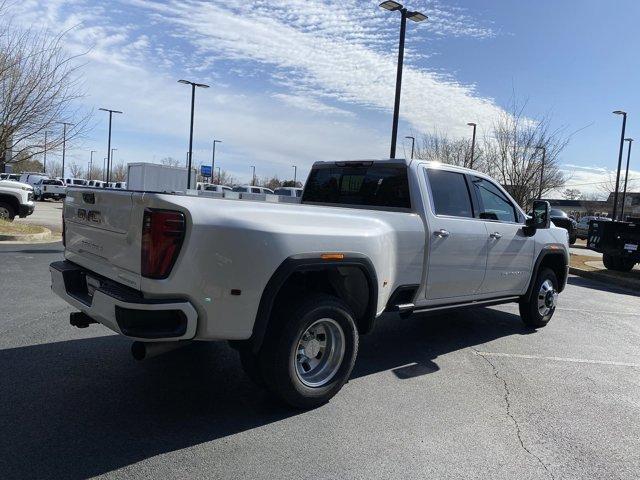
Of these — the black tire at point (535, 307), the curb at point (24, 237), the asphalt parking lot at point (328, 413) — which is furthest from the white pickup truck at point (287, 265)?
the curb at point (24, 237)

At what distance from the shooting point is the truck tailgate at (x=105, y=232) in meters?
3.45

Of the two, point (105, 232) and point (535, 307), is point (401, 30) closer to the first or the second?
point (535, 307)

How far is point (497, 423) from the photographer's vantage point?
4.01 m

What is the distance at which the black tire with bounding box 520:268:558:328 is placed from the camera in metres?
6.94

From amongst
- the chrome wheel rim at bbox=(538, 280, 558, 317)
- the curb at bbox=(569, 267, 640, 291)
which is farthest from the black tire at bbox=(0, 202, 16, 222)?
the curb at bbox=(569, 267, 640, 291)

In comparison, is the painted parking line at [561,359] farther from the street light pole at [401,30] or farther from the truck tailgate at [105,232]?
the street light pole at [401,30]

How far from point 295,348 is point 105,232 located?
1.60m

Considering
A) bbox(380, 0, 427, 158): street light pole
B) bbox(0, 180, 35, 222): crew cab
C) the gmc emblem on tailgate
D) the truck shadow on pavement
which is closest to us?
the truck shadow on pavement

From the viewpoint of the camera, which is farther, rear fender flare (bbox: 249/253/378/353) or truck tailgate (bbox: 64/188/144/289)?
rear fender flare (bbox: 249/253/378/353)

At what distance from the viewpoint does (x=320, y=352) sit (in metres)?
4.22

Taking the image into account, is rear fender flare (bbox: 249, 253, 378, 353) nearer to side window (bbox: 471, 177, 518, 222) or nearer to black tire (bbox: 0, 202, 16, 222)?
side window (bbox: 471, 177, 518, 222)

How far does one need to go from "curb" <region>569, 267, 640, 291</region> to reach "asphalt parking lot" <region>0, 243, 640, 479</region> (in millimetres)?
7380

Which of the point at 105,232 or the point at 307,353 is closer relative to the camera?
the point at 105,232

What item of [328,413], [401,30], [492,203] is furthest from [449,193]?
[401,30]
